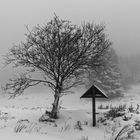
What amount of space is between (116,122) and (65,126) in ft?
8.54

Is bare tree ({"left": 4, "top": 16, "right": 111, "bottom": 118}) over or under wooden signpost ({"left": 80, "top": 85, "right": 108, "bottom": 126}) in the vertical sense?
over

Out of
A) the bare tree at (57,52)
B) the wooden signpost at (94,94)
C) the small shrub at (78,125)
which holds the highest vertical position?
the bare tree at (57,52)

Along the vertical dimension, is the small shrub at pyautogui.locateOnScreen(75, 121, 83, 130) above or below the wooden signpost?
below

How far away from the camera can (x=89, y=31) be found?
10.9 meters

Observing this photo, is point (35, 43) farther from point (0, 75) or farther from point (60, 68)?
point (0, 75)

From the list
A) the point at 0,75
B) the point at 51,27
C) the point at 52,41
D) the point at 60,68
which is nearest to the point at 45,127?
the point at 60,68

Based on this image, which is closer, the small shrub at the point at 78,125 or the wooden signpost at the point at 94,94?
the small shrub at the point at 78,125

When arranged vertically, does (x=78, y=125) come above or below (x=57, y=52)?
below

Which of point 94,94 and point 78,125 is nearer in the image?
point 78,125

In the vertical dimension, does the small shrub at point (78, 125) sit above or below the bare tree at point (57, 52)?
below

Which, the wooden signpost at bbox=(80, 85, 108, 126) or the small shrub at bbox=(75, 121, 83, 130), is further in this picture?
the wooden signpost at bbox=(80, 85, 108, 126)

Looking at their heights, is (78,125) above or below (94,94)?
below

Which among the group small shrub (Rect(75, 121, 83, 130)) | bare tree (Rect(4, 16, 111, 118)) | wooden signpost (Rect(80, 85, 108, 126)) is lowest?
small shrub (Rect(75, 121, 83, 130))

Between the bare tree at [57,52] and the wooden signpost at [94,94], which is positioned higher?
the bare tree at [57,52]
